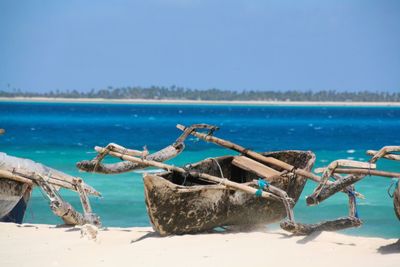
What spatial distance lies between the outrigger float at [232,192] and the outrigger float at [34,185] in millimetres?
543

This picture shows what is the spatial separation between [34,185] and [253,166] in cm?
301

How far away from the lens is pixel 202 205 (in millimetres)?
8969

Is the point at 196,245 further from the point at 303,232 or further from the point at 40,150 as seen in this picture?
the point at 40,150

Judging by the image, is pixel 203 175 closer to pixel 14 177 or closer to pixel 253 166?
pixel 253 166

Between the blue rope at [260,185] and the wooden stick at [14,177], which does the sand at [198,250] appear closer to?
the blue rope at [260,185]

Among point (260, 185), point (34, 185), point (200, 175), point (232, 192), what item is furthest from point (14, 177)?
point (260, 185)

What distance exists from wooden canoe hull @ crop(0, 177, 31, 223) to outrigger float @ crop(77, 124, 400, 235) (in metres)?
1.05

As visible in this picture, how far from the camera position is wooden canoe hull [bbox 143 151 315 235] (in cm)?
873

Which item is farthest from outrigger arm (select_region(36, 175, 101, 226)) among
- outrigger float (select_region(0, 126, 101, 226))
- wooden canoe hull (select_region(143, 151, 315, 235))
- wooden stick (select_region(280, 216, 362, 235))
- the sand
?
wooden stick (select_region(280, 216, 362, 235))

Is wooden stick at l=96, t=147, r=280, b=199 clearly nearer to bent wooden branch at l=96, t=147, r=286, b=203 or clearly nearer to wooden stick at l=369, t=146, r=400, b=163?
bent wooden branch at l=96, t=147, r=286, b=203

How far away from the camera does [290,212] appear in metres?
8.83

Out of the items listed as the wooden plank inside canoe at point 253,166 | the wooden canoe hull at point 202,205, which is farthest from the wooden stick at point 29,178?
the wooden plank inside canoe at point 253,166

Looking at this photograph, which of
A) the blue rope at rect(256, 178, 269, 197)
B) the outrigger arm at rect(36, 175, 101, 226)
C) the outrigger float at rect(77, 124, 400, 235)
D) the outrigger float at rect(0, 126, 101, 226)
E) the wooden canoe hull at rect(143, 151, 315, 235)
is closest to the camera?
the outrigger float at rect(77, 124, 400, 235)

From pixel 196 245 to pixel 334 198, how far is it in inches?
305
